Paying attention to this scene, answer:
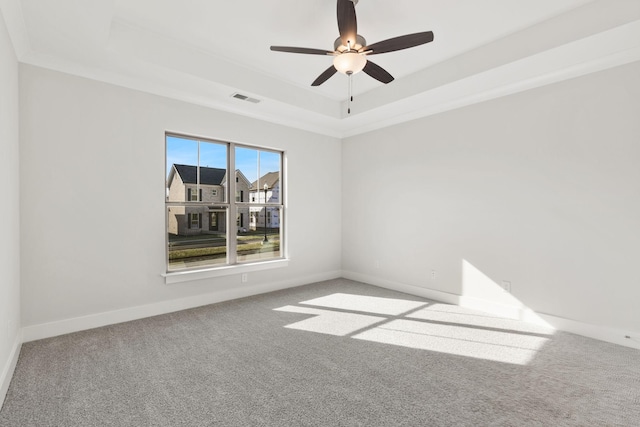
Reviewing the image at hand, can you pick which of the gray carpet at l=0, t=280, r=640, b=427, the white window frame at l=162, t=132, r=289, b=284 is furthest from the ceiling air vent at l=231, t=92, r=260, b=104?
the gray carpet at l=0, t=280, r=640, b=427

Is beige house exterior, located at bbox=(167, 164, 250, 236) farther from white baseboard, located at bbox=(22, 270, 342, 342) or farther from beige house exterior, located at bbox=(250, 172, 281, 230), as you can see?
white baseboard, located at bbox=(22, 270, 342, 342)

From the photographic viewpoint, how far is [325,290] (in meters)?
4.78

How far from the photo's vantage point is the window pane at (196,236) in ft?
13.1

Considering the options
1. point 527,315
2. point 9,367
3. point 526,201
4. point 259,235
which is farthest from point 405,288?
point 9,367

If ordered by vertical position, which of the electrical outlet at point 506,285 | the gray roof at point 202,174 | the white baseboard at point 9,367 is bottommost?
the white baseboard at point 9,367

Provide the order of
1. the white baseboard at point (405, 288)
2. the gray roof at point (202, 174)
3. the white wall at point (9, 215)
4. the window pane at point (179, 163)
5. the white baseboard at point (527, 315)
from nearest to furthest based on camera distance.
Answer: the white wall at point (9, 215) < the white baseboard at point (527, 315) < the window pane at point (179, 163) < the gray roof at point (202, 174) < the white baseboard at point (405, 288)

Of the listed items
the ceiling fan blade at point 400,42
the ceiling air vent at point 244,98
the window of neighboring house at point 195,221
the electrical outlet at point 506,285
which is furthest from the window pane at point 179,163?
the electrical outlet at point 506,285

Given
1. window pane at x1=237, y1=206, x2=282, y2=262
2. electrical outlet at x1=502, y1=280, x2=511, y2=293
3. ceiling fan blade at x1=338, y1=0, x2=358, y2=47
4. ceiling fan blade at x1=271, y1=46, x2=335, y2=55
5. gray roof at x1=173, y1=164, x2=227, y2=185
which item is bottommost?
electrical outlet at x1=502, y1=280, x2=511, y2=293

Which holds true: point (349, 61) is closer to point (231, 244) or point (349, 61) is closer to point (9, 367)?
point (231, 244)

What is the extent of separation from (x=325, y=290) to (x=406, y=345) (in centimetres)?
204

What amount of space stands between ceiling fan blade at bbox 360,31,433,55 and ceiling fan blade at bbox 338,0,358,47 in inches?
6.3

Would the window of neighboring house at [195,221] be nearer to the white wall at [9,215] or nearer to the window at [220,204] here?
the window at [220,204]

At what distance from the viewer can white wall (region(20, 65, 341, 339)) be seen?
2938 millimetres

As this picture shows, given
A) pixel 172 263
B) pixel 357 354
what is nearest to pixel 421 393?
pixel 357 354
